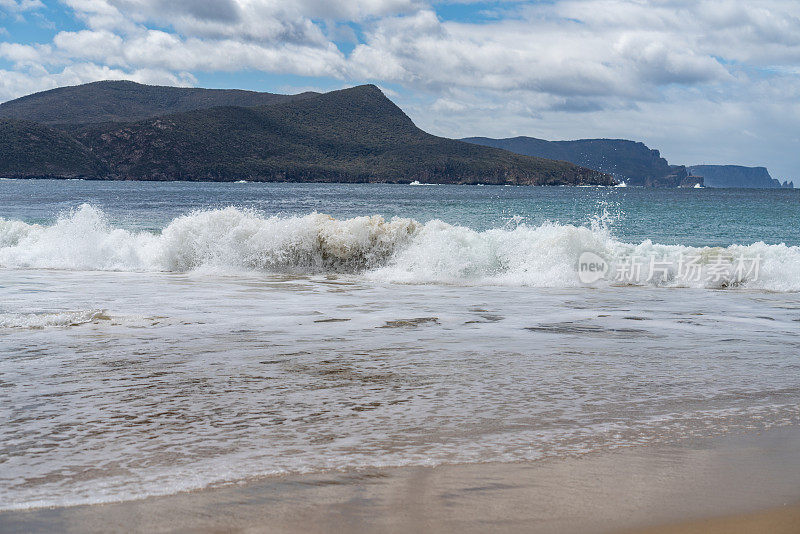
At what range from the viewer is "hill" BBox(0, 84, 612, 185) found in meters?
116

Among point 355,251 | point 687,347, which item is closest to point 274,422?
point 687,347

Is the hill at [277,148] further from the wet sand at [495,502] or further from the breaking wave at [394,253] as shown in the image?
the wet sand at [495,502]

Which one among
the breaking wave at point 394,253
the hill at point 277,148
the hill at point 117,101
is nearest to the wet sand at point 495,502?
the breaking wave at point 394,253

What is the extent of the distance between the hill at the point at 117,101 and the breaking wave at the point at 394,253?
12877cm

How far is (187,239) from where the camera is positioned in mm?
16328

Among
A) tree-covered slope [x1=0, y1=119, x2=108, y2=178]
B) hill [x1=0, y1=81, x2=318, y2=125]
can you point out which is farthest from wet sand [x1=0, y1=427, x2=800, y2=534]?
hill [x1=0, y1=81, x2=318, y2=125]

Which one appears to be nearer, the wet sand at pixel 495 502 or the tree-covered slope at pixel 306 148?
the wet sand at pixel 495 502

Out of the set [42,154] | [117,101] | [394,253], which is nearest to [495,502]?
[394,253]

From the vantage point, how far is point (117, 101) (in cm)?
14812

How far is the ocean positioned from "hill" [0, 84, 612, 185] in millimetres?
107033

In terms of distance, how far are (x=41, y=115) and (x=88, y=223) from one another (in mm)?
138099

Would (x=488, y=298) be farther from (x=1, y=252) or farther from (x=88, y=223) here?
(x=1, y=252)

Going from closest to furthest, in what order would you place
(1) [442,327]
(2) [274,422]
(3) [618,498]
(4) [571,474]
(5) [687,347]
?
(3) [618,498]
(4) [571,474]
(2) [274,422]
(5) [687,347]
(1) [442,327]

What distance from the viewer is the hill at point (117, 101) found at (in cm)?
13750
